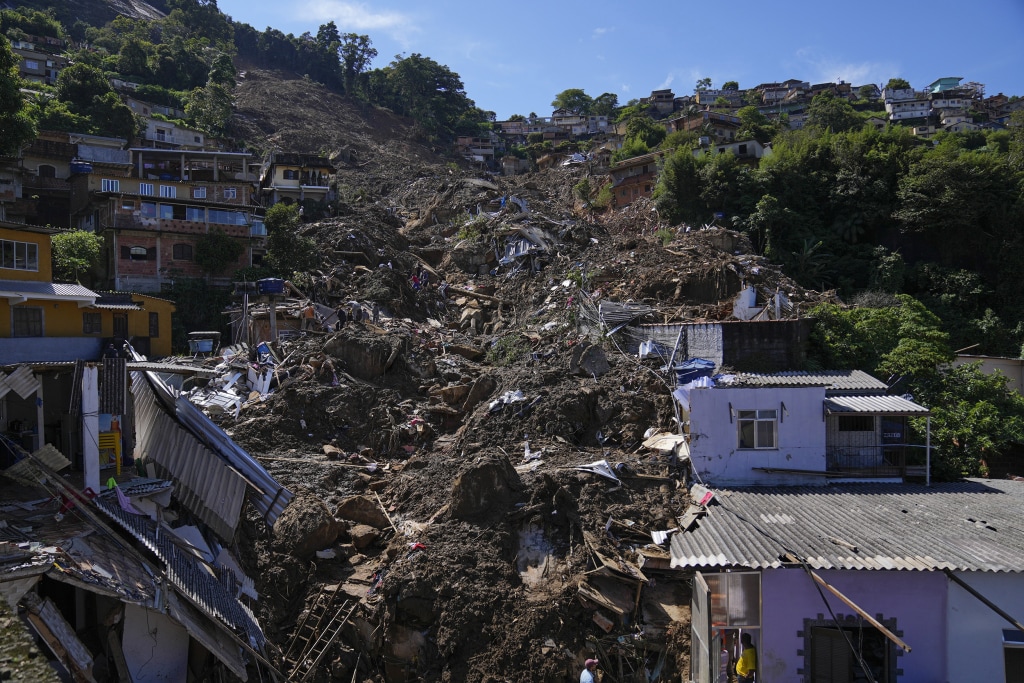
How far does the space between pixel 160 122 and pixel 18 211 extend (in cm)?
1673

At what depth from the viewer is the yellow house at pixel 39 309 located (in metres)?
13.8

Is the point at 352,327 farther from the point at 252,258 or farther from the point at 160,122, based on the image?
the point at 160,122

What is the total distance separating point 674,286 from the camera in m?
22.3

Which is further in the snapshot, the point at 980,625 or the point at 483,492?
the point at 483,492

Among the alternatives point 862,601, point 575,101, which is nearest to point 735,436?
point 862,601

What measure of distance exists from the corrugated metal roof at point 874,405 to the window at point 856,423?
1.01 feet

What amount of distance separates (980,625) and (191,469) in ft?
47.1

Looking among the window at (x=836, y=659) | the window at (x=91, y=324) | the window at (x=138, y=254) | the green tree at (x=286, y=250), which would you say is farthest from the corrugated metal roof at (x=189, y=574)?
the window at (x=138, y=254)

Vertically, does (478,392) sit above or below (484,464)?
above

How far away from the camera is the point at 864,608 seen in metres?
10.9

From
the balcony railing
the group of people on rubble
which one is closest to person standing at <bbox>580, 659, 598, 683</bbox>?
the balcony railing

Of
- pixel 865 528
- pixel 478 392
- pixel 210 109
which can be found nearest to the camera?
pixel 865 528

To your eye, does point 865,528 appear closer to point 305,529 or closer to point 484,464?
point 484,464

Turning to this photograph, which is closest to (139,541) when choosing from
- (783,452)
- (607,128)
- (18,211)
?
(783,452)
